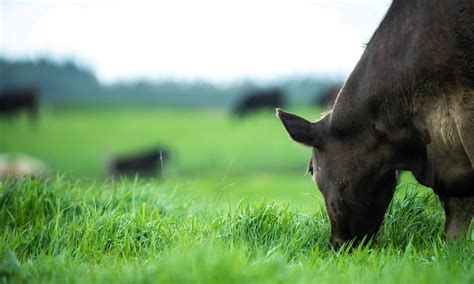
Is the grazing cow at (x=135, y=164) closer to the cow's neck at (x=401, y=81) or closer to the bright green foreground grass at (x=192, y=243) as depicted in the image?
the bright green foreground grass at (x=192, y=243)

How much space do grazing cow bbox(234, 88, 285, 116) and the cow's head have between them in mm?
44678

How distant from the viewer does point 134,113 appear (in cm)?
5300

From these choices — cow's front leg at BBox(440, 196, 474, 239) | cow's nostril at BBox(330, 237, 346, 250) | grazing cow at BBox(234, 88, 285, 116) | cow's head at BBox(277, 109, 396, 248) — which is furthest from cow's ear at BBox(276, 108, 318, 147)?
grazing cow at BBox(234, 88, 285, 116)

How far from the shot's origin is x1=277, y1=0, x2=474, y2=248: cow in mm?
5289

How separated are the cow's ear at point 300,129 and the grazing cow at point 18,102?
4673 cm

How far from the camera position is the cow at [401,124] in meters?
5.29

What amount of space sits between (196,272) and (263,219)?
188 cm

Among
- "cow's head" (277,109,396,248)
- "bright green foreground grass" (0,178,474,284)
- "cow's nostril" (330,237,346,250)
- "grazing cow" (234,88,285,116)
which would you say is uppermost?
"cow's head" (277,109,396,248)

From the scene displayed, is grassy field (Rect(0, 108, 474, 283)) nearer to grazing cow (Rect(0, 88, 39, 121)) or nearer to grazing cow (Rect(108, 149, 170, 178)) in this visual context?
grazing cow (Rect(108, 149, 170, 178))

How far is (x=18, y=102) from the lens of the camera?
51188 millimetres

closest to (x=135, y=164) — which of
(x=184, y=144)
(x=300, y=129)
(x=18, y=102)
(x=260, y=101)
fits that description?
(x=184, y=144)

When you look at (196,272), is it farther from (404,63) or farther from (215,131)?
(215,131)

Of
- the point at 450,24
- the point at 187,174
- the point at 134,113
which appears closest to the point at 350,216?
the point at 450,24

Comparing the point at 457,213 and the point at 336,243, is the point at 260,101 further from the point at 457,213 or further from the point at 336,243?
the point at 336,243
